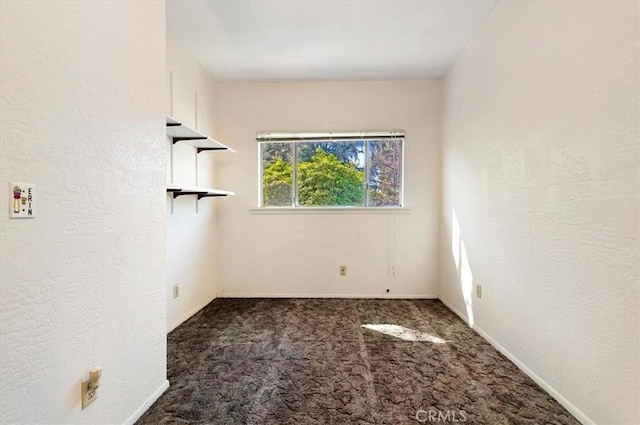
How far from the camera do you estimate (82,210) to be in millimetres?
1300

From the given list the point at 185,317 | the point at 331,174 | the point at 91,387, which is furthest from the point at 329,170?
the point at 91,387

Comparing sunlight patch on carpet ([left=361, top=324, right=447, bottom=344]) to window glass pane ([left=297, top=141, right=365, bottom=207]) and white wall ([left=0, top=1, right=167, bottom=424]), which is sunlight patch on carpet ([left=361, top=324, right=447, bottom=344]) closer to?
window glass pane ([left=297, top=141, right=365, bottom=207])

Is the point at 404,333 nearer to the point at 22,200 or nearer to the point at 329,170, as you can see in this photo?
the point at 329,170

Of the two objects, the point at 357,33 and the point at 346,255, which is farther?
the point at 346,255

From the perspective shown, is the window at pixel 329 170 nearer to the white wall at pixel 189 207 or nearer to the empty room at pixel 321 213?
the empty room at pixel 321 213

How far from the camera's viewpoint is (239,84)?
391cm

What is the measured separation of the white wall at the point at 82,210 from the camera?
1036 millimetres

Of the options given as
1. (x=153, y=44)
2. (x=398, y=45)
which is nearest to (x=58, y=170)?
(x=153, y=44)

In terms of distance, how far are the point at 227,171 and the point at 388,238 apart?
2.08 m

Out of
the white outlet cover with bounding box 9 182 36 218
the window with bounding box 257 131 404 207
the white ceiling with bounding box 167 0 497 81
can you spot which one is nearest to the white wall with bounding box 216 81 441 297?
the window with bounding box 257 131 404 207

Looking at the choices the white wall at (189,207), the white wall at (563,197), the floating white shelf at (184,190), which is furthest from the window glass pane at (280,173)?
the white wall at (563,197)

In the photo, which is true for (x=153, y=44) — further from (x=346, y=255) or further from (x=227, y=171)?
(x=346, y=255)

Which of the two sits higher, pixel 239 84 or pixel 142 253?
pixel 239 84

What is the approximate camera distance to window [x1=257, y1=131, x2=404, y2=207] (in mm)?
3904
